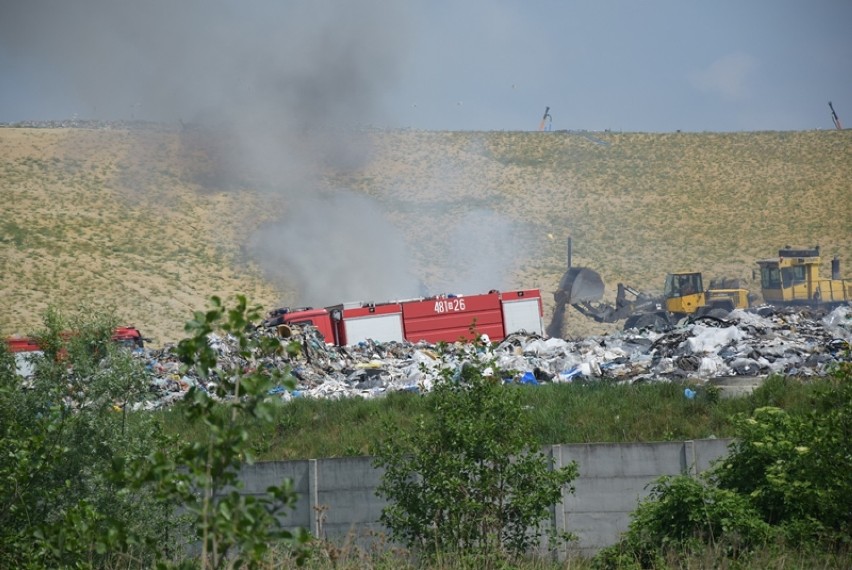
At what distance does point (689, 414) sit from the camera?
16406 millimetres

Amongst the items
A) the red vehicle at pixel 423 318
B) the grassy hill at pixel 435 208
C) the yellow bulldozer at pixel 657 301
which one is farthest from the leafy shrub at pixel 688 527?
the grassy hill at pixel 435 208

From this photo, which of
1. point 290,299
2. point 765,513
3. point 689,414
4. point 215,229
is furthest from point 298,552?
point 215,229

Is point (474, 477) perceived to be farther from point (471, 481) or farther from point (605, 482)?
point (605, 482)

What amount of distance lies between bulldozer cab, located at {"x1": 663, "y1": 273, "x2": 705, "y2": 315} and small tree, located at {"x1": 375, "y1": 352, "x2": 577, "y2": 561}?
78.4ft

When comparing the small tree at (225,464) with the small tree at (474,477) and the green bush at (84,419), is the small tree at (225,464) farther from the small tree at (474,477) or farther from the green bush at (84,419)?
the small tree at (474,477)

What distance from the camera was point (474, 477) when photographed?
9.22m

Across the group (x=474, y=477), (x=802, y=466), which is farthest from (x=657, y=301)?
(x=802, y=466)

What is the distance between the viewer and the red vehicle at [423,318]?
87.8ft

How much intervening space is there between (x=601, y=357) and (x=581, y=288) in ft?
45.9

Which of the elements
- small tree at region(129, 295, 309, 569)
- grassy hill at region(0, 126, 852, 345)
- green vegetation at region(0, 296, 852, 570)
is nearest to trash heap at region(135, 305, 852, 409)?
green vegetation at region(0, 296, 852, 570)

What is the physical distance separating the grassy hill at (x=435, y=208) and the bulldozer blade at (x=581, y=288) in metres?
3.54

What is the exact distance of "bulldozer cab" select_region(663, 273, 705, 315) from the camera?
32.4m

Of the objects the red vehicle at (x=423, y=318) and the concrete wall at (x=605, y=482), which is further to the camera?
the red vehicle at (x=423, y=318)

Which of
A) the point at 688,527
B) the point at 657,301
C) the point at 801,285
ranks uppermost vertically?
the point at 801,285
